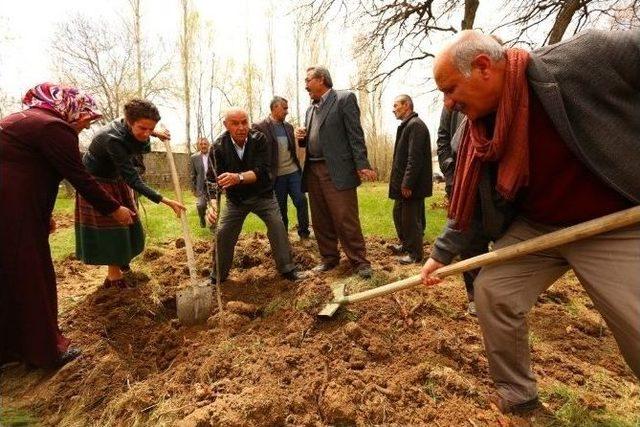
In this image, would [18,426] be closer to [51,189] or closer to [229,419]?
[229,419]

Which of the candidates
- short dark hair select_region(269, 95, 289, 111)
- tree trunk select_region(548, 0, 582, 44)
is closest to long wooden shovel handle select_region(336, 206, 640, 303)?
short dark hair select_region(269, 95, 289, 111)

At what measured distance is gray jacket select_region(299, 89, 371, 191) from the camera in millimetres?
3881

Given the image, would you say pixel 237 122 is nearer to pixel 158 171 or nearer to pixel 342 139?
pixel 342 139

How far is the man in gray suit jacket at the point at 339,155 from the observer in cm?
389

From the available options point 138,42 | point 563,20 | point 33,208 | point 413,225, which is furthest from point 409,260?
point 138,42

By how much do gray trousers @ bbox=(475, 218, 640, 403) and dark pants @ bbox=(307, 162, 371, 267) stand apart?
1.96 m

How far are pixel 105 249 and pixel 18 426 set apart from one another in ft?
6.19

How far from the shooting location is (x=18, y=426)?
2145 millimetres

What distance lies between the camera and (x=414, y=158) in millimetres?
4324

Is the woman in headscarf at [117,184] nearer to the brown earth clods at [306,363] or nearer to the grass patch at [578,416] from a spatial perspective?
the brown earth clods at [306,363]

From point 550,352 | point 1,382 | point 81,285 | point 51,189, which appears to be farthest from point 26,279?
point 550,352

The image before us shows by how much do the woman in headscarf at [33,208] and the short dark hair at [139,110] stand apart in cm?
73

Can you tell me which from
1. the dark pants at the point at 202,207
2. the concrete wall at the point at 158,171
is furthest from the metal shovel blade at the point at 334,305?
A: the concrete wall at the point at 158,171

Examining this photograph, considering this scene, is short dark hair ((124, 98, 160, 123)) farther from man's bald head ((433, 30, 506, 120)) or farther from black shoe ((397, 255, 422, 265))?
black shoe ((397, 255, 422, 265))
